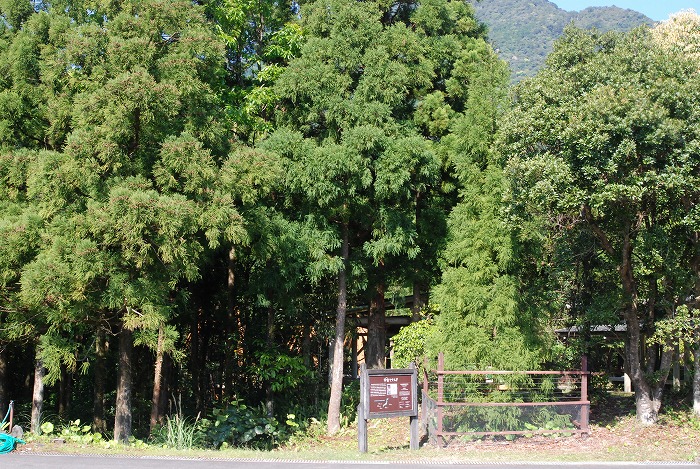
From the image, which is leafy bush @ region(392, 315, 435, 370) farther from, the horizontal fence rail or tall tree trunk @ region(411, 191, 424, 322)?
the horizontal fence rail

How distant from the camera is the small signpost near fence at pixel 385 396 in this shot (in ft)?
39.5

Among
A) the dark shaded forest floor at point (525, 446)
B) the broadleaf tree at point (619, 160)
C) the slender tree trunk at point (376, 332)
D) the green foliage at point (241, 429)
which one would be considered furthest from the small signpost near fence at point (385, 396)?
the slender tree trunk at point (376, 332)

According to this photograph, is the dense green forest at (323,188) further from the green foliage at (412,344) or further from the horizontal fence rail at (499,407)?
the horizontal fence rail at (499,407)

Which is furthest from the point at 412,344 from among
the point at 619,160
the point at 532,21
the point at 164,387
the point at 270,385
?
the point at 532,21

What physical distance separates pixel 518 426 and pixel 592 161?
5.39 m

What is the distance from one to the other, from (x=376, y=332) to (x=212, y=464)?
9893 millimetres

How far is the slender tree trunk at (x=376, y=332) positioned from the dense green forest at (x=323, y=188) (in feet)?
0.30

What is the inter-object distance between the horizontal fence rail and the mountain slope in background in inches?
4874

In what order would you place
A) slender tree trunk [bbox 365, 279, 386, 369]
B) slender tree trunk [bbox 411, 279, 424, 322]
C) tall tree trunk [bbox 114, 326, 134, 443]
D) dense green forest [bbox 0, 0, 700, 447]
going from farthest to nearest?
slender tree trunk [bbox 365, 279, 386, 369], slender tree trunk [bbox 411, 279, 424, 322], tall tree trunk [bbox 114, 326, 134, 443], dense green forest [bbox 0, 0, 700, 447]

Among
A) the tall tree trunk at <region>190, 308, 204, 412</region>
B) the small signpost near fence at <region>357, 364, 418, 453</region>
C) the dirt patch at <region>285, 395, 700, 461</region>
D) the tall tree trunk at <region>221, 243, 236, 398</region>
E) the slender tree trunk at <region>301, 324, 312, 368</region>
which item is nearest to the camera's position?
the dirt patch at <region>285, 395, 700, 461</region>

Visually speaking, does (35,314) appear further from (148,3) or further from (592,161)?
(592,161)

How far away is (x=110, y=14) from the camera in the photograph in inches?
591

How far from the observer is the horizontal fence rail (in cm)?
1328

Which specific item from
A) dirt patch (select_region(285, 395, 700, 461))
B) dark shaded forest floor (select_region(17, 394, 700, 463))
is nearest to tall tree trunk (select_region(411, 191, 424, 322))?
dark shaded forest floor (select_region(17, 394, 700, 463))
